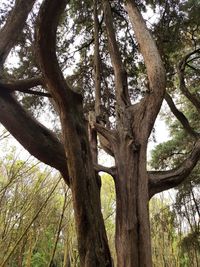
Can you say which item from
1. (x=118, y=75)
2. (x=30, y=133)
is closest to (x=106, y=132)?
(x=118, y=75)

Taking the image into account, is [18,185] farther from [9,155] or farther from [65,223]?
[65,223]

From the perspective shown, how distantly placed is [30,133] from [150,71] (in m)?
1.68

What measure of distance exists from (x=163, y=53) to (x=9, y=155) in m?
2.91

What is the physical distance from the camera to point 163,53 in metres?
5.08

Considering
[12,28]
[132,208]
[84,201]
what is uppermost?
[12,28]

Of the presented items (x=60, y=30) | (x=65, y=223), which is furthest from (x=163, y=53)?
(x=65, y=223)

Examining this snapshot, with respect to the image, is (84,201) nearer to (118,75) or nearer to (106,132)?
(106,132)

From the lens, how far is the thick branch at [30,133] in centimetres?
233

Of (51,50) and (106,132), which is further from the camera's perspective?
(106,132)

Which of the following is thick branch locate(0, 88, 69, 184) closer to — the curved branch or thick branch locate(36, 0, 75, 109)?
thick branch locate(36, 0, 75, 109)

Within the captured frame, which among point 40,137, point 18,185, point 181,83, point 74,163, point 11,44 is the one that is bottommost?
point 74,163

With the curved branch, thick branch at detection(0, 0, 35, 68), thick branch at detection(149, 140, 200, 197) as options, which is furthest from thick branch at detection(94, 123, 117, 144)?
the curved branch

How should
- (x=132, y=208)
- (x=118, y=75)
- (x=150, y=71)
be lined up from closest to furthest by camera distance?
1. (x=132, y=208)
2. (x=150, y=71)
3. (x=118, y=75)

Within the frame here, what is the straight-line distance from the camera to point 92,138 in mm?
3316
